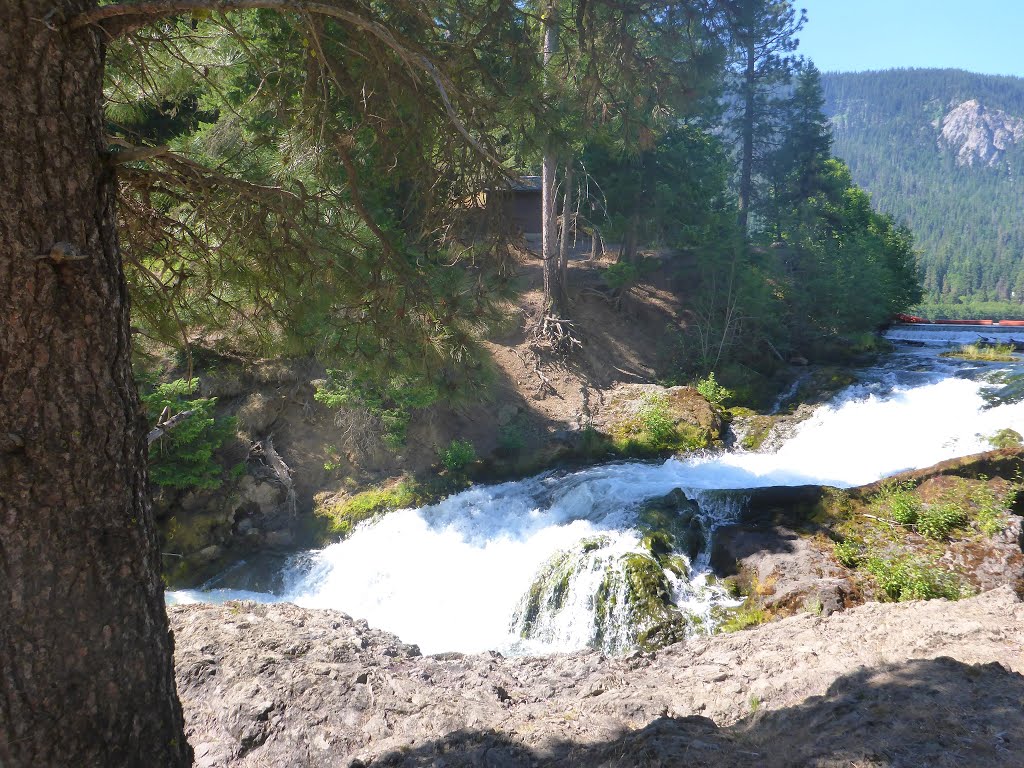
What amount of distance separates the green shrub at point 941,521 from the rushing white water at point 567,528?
2366mm

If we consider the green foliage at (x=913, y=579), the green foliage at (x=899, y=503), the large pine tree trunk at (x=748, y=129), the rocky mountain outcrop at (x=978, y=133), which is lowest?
the green foliage at (x=913, y=579)

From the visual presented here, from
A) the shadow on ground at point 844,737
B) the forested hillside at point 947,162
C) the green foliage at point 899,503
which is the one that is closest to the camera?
the shadow on ground at point 844,737

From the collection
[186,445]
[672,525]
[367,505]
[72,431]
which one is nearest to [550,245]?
[367,505]

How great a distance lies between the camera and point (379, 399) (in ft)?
39.7

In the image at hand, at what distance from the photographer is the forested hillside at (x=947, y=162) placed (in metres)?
89.1

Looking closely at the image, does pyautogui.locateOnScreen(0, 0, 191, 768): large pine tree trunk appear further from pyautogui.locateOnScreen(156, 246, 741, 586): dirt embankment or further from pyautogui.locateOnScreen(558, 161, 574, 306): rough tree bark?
pyautogui.locateOnScreen(558, 161, 574, 306): rough tree bark

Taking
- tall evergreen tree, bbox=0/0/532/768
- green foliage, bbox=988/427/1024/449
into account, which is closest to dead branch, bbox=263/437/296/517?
tall evergreen tree, bbox=0/0/532/768

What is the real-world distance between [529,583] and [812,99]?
23.7 meters

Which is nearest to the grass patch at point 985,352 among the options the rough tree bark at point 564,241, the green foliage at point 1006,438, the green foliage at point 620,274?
the green foliage at point 1006,438

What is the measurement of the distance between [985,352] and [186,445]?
16775 millimetres

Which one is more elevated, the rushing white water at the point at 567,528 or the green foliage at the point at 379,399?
the green foliage at the point at 379,399

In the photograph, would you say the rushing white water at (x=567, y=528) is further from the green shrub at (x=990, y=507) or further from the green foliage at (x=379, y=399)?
the green shrub at (x=990, y=507)

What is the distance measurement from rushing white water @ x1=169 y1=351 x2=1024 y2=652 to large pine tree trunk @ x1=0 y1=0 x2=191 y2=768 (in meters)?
6.17

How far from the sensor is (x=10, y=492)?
2.28m
